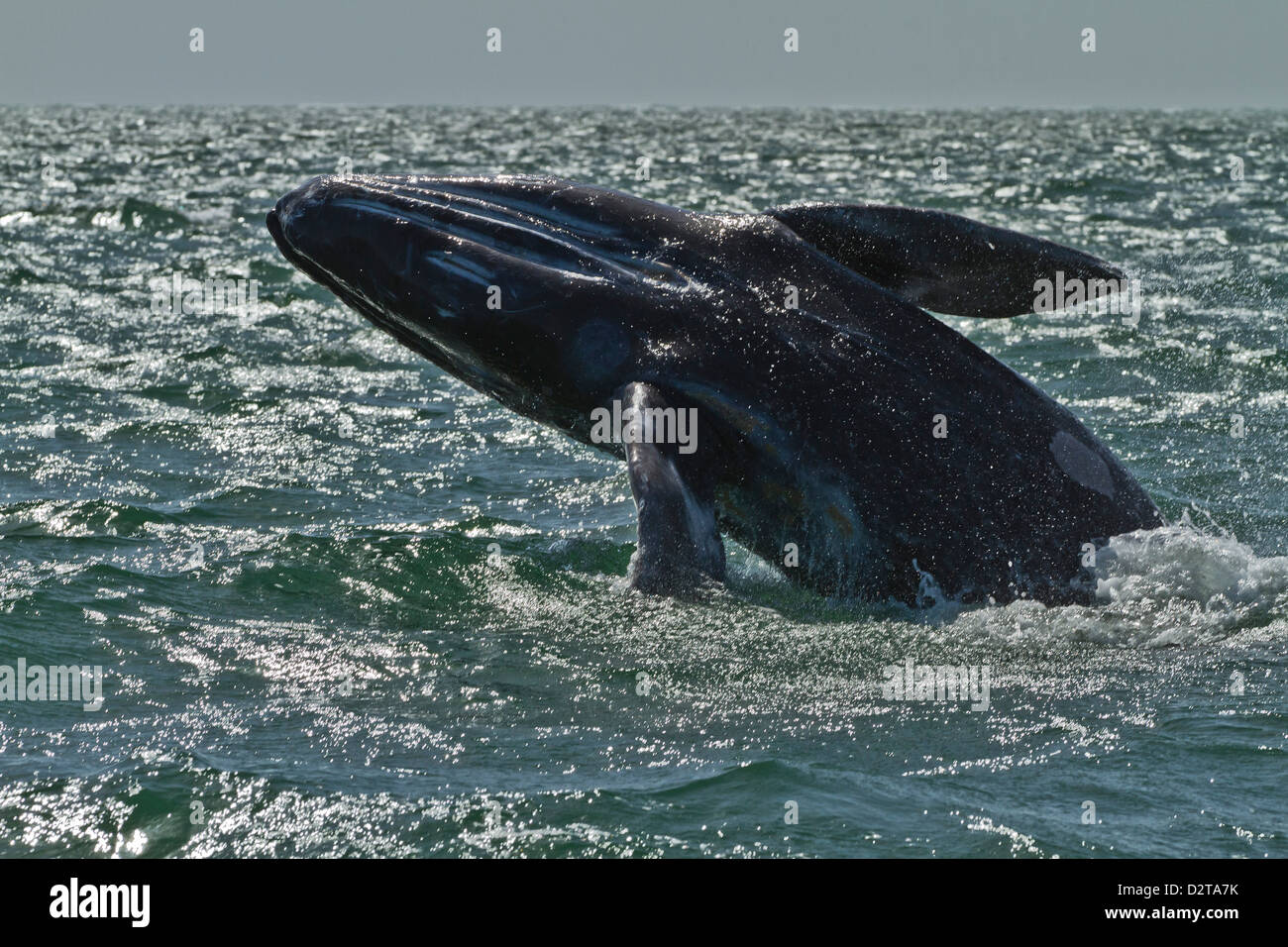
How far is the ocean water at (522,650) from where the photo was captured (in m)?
6.18

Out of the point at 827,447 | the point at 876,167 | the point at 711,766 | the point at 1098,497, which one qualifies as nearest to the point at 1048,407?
the point at 1098,497

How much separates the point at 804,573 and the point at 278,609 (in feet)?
9.33

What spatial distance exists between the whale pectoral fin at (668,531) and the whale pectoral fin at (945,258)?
1.67 meters

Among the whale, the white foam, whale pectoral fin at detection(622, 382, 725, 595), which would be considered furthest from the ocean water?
the whale

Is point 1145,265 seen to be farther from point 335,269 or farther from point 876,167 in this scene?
point 876,167

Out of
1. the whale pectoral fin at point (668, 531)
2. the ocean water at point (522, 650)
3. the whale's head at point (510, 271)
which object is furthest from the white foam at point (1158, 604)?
the whale's head at point (510, 271)

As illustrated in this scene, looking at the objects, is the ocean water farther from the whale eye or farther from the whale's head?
the whale's head

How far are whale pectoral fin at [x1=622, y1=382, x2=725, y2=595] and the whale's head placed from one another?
32.4 inches

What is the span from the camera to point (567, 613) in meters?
8.95

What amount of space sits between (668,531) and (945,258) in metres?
2.30

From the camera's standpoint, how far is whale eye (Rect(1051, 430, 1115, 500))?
28.2ft

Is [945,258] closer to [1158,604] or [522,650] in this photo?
[1158,604]

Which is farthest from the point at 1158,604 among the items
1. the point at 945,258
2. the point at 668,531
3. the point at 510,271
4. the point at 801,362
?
the point at 510,271

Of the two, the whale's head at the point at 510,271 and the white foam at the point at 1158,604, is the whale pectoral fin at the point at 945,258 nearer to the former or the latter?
the whale's head at the point at 510,271
